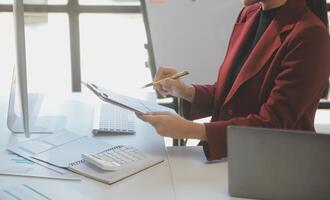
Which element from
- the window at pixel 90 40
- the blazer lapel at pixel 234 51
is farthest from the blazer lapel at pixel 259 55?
the window at pixel 90 40

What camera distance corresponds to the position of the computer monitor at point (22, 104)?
123 centimetres

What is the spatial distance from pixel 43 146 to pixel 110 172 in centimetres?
31

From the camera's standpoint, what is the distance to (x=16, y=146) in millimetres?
1431

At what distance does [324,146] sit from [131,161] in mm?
560

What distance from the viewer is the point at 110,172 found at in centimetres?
124

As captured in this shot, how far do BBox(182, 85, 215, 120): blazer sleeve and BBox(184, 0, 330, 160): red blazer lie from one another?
206 millimetres

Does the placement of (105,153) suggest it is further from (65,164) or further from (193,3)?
(193,3)

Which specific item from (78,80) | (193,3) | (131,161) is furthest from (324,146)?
(78,80)

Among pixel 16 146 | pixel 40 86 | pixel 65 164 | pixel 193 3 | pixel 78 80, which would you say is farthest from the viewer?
pixel 78 80

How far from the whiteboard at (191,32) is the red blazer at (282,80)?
1.49 m

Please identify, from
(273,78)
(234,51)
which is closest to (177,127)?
(273,78)

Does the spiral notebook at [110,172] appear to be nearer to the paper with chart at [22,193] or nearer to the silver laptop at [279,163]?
the paper with chart at [22,193]

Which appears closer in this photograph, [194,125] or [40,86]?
[194,125]

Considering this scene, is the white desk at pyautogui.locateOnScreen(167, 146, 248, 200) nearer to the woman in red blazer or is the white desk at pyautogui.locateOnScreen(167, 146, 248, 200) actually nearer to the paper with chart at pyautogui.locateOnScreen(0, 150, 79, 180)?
the woman in red blazer
